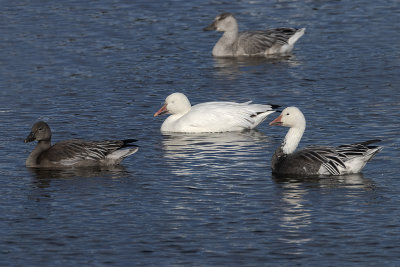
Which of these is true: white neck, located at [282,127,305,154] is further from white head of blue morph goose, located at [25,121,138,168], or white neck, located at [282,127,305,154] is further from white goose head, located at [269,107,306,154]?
white head of blue morph goose, located at [25,121,138,168]

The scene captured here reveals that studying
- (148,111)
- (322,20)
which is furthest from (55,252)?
(322,20)

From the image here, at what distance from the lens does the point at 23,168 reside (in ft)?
57.4

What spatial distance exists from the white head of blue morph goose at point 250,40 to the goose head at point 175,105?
6776 millimetres

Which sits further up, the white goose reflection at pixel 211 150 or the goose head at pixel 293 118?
the goose head at pixel 293 118

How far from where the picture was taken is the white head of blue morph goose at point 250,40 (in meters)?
26.9

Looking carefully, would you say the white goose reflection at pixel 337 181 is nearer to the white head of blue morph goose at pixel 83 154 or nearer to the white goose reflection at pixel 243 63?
the white head of blue morph goose at pixel 83 154

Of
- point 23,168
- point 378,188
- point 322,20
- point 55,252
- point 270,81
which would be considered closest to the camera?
point 55,252

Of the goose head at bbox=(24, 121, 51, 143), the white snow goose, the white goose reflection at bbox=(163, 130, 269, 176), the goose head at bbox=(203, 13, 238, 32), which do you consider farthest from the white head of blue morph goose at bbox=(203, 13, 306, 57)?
the goose head at bbox=(24, 121, 51, 143)

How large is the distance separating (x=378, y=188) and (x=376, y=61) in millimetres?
9881

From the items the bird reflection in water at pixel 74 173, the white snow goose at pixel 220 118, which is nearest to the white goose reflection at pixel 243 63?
the white snow goose at pixel 220 118

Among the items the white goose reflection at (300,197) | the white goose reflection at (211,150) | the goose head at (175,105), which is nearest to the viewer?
the white goose reflection at (300,197)

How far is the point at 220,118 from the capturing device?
20016 millimetres

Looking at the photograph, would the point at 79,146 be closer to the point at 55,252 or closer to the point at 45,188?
the point at 45,188

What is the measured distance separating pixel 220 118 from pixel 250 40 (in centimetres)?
752
